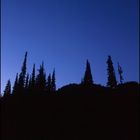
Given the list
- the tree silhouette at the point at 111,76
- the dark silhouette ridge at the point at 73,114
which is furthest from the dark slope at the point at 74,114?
the tree silhouette at the point at 111,76

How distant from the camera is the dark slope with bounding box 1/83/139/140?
52875mm

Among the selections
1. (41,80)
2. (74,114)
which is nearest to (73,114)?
(74,114)

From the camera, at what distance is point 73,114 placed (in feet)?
196

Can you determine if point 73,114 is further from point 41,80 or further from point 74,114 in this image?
point 41,80

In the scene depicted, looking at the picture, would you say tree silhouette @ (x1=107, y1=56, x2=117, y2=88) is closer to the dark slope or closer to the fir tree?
the dark slope

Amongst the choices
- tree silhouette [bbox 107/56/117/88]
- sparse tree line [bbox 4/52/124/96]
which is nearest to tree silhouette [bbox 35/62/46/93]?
sparse tree line [bbox 4/52/124/96]

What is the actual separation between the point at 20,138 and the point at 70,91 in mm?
22247

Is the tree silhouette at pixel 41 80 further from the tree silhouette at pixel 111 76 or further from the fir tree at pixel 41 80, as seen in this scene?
the tree silhouette at pixel 111 76

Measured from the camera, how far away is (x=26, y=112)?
61.9 meters

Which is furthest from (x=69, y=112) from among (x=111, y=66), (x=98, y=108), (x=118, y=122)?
(x=111, y=66)

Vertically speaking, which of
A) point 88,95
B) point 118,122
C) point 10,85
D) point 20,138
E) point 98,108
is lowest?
point 20,138

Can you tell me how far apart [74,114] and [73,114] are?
0.80ft

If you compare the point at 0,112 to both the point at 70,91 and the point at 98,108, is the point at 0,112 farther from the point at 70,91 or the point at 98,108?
the point at 98,108

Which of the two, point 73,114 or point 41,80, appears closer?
point 73,114
